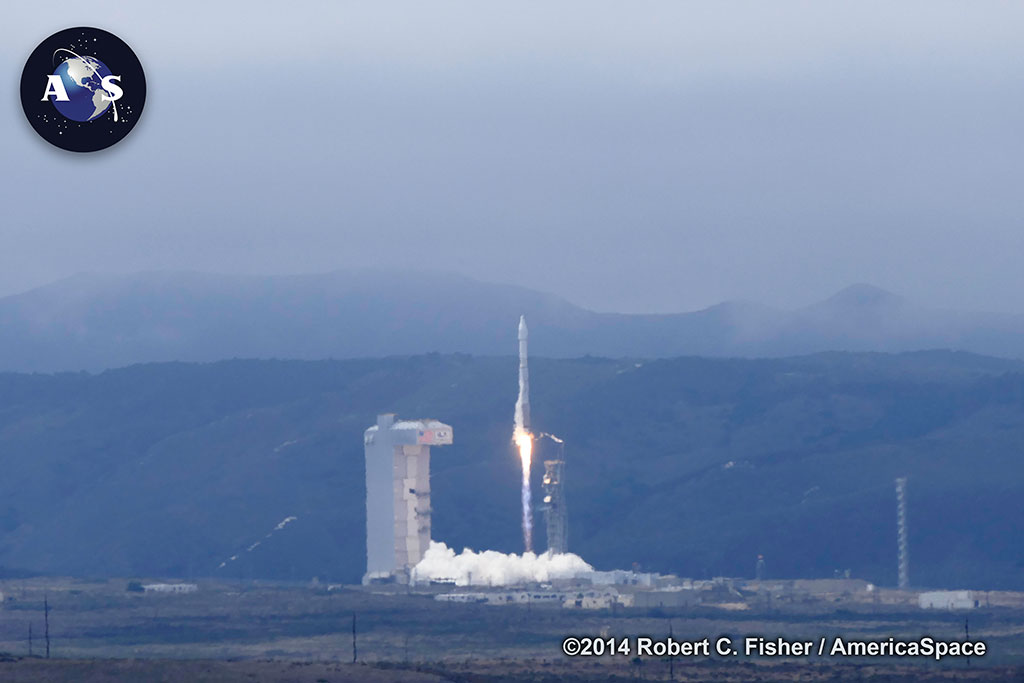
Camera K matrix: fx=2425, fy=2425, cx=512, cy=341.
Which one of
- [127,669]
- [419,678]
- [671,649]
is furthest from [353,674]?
[671,649]

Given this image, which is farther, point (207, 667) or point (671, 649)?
point (207, 667)

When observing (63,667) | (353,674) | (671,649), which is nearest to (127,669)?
(63,667)

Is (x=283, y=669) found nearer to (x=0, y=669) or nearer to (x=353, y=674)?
(x=353, y=674)

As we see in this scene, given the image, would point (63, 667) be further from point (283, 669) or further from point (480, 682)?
point (480, 682)

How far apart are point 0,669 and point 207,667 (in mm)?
16453

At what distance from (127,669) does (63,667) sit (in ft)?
16.8

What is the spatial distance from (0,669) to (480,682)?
127 ft

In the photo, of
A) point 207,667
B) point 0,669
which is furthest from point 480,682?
point 0,669

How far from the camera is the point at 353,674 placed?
194 meters

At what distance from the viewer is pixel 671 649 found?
16988 cm

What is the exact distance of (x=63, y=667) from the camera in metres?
195

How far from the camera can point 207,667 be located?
645 ft

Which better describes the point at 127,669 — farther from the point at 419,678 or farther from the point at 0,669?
the point at 419,678

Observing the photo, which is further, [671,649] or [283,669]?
[283,669]
